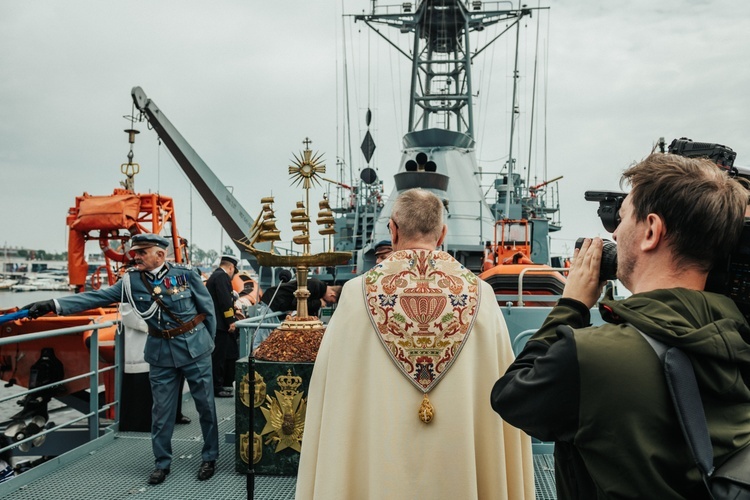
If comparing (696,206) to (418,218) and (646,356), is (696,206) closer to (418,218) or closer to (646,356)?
(646,356)

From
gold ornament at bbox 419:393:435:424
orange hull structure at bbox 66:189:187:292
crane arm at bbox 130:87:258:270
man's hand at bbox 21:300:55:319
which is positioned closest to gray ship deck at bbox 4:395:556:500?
man's hand at bbox 21:300:55:319

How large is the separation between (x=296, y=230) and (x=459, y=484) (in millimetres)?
2124

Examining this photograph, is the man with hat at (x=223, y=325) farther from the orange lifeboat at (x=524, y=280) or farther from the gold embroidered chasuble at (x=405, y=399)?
the gold embroidered chasuble at (x=405, y=399)

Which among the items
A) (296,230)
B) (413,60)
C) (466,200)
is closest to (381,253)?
(296,230)

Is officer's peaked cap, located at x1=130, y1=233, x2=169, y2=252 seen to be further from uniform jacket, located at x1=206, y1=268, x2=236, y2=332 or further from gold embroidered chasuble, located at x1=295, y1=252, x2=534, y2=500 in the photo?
gold embroidered chasuble, located at x1=295, y1=252, x2=534, y2=500

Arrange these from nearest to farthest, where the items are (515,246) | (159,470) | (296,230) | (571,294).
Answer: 1. (571,294)
2. (296,230)
3. (159,470)
4. (515,246)

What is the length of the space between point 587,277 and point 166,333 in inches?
133

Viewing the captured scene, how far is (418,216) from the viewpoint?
2145 millimetres

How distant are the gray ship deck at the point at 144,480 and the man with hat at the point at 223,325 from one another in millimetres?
1866

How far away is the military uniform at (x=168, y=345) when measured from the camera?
397 centimetres

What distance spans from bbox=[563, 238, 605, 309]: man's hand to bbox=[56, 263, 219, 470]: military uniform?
3310 mm

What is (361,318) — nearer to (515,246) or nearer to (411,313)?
(411,313)

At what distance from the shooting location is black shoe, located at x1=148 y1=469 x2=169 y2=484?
3.88m

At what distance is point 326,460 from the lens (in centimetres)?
204
